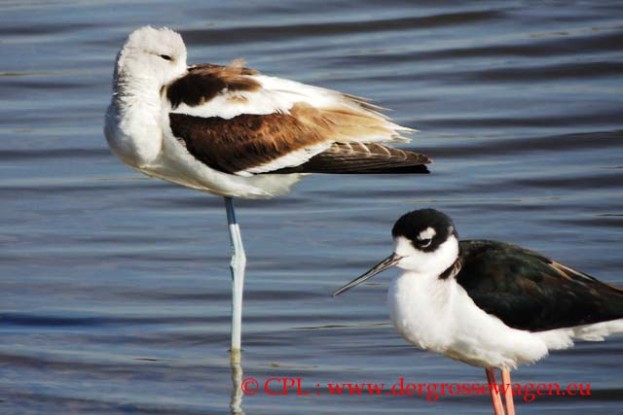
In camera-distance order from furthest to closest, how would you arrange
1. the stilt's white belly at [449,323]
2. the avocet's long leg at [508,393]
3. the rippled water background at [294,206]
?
1. the rippled water background at [294,206]
2. the avocet's long leg at [508,393]
3. the stilt's white belly at [449,323]

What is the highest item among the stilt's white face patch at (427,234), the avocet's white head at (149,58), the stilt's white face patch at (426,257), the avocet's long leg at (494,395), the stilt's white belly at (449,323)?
the avocet's white head at (149,58)

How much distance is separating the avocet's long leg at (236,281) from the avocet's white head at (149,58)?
871 mm

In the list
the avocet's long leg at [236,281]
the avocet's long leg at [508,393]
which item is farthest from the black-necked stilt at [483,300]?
the avocet's long leg at [236,281]

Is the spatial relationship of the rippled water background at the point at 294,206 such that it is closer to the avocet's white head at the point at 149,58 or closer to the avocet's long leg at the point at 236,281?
the avocet's long leg at the point at 236,281

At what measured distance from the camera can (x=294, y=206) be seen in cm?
1100

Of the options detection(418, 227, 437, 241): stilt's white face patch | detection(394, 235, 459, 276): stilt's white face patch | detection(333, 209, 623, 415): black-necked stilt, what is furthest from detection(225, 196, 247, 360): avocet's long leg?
detection(418, 227, 437, 241): stilt's white face patch

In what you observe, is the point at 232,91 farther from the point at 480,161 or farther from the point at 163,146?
the point at 480,161

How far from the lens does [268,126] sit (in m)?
8.80

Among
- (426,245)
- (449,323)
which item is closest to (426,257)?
(426,245)

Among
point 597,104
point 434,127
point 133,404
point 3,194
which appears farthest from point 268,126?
point 597,104

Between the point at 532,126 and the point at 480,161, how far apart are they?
32.1 inches

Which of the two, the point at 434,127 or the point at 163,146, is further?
the point at 434,127

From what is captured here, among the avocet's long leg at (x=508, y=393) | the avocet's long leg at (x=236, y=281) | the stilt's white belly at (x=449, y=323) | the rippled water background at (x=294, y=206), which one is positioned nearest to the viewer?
the stilt's white belly at (x=449, y=323)

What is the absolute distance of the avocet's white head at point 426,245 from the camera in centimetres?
691
